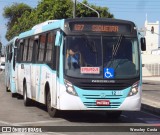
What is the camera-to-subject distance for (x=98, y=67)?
43.4ft

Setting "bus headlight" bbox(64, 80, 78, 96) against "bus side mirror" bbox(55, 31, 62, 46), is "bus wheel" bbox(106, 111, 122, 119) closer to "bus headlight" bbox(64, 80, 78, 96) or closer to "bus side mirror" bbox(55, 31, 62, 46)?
"bus headlight" bbox(64, 80, 78, 96)

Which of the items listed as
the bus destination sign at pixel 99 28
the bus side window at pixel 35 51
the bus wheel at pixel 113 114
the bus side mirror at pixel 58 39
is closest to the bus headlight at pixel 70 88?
the bus side mirror at pixel 58 39

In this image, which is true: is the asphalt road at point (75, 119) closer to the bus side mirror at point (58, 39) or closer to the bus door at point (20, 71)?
the bus side mirror at point (58, 39)

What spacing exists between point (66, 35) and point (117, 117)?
327 centimetres

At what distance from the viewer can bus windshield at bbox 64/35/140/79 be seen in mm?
13195

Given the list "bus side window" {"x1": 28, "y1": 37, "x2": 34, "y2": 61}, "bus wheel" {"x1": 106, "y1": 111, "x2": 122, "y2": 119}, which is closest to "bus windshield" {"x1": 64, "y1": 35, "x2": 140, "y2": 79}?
"bus wheel" {"x1": 106, "y1": 111, "x2": 122, "y2": 119}

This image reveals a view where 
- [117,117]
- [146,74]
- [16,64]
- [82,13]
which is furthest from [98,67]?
[146,74]

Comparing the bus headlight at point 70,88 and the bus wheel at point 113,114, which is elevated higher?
the bus headlight at point 70,88

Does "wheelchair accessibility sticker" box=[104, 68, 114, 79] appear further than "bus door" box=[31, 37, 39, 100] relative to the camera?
No

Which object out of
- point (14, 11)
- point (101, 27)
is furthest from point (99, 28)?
point (14, 11)

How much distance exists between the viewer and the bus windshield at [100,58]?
13.2m

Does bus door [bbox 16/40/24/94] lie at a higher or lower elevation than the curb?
higher

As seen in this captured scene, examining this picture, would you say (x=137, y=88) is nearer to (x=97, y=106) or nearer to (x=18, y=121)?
(x=97, y=106)

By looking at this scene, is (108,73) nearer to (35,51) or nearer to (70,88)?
(70,88)
